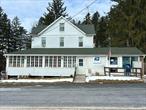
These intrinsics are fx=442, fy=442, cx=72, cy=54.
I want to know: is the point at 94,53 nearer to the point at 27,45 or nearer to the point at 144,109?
the point at 144,109

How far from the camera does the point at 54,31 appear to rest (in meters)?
59.2

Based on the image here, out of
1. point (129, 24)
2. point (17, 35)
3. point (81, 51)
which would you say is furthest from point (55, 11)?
point (81, 51)

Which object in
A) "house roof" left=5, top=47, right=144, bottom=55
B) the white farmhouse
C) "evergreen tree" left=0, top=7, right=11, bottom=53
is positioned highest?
"evergreen tree" left=0, top=7, right=11, bottom=53

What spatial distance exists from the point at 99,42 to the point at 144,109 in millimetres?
88212

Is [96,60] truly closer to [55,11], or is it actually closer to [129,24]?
[129,24]

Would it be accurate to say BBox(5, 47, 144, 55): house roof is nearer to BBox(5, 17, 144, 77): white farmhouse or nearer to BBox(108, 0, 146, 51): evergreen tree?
BBox(5, 17, 144, 77): white farmhouse

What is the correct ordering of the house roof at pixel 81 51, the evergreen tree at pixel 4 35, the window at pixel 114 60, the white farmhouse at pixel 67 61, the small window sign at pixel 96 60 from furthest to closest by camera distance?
the evergreen tree at pixel 4 35, the window at pixel 114 60, the house roof at pixel 81 51, the small window sign at pixel 96 60, the white farmhouse at pixel 67 61

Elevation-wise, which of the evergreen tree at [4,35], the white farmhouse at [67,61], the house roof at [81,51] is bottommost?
A: the white farmhouse at [67,61]

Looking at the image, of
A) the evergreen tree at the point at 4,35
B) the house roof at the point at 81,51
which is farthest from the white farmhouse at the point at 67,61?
the evergreen tree at the point at 4,35

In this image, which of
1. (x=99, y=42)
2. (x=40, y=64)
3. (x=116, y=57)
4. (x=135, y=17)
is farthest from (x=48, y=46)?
(x=99, y=42)

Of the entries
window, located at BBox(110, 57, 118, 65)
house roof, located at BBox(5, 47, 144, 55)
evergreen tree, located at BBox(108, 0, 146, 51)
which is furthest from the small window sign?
evergreen tree, located at BBox(108, 0, 146, 51)

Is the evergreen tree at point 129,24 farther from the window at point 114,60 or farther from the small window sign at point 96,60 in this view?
the small window sign at point 96,60

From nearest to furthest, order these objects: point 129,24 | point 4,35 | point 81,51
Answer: point 81,51, point 129,24, point 4,35

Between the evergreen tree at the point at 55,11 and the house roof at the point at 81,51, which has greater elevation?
the evergreen tree at the point at 55,11
